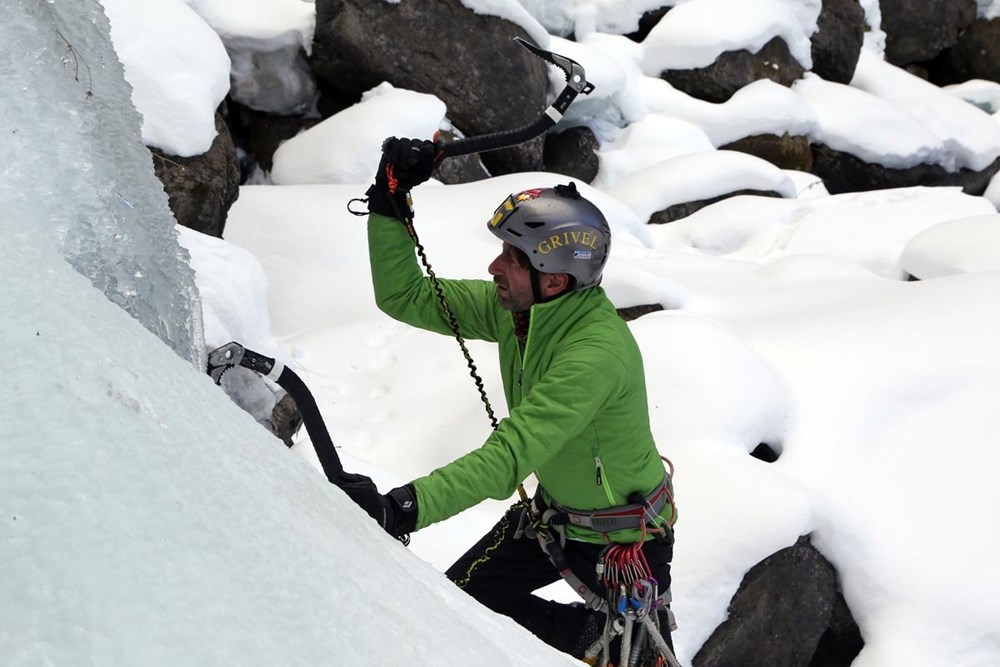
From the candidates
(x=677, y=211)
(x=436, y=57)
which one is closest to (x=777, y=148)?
(x=677, y=211)

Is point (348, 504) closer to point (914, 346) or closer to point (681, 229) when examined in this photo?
point (914, 346)

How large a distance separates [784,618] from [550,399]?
2400 mm

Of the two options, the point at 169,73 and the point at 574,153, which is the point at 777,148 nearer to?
the point at 574,153

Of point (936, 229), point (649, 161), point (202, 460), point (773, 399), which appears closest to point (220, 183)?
point (773, 399)

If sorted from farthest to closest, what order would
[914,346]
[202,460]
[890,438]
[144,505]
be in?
[914,346] < [890,438] < [202,460] < [144,505]

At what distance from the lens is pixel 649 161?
11977 mm

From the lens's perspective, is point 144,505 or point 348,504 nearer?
point 144,505

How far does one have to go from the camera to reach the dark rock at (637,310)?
20.1ft

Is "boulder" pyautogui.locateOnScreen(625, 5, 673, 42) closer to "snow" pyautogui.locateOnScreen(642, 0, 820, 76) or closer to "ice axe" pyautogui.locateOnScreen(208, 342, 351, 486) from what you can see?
"snow" pyautogui.locateOnScreen(642, 0, 820, 76)

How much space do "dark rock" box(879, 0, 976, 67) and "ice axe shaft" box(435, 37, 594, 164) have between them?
17.6 m

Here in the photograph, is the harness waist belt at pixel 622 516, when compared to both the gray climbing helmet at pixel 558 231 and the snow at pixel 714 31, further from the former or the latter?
the snow at pixel 714 31

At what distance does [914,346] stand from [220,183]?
4.59 meters

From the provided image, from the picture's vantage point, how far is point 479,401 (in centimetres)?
516

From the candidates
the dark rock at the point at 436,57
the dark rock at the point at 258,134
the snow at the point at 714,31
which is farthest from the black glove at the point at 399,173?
the snow at the point at 714,31
